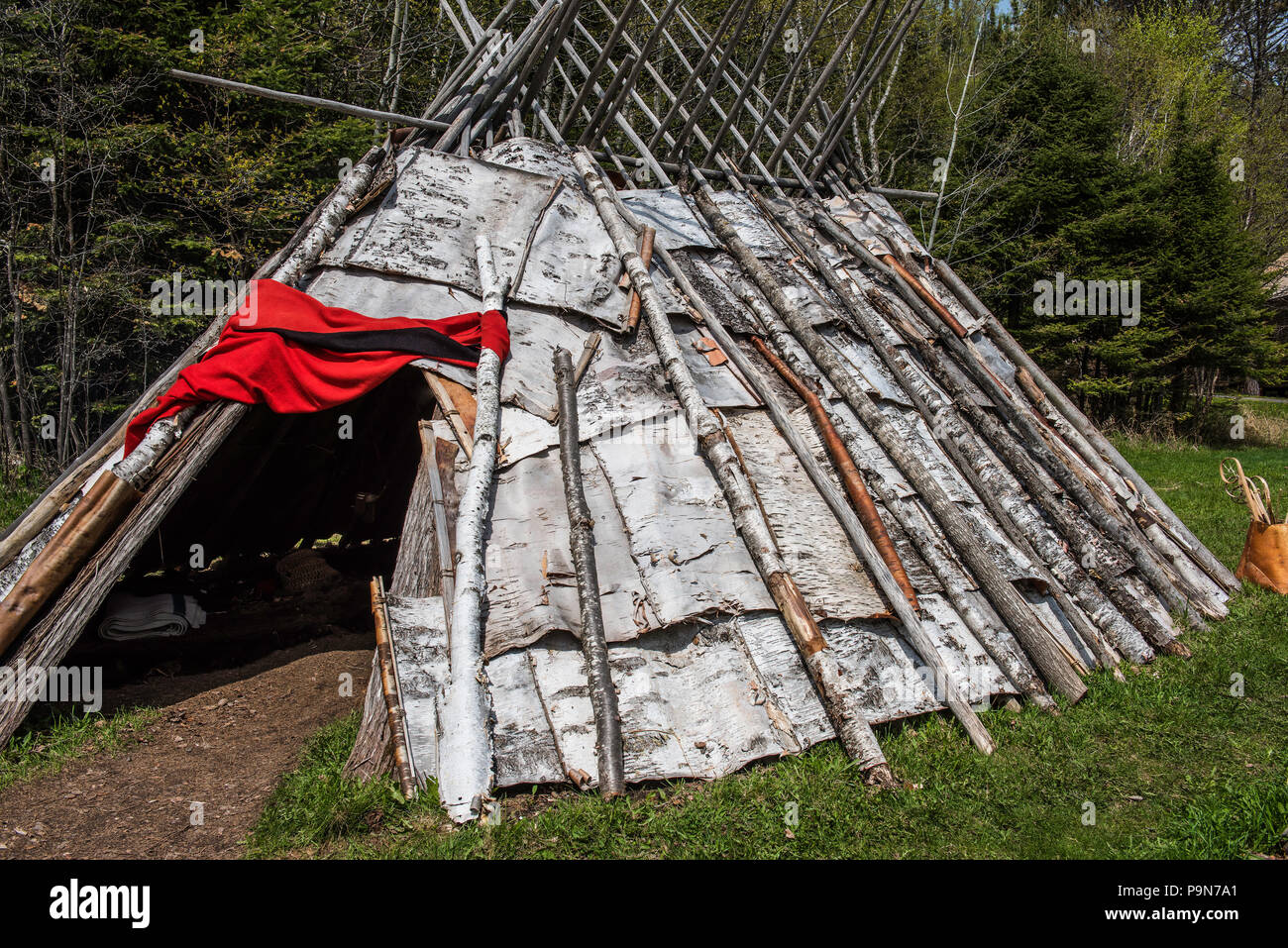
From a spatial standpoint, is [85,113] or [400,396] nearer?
[400,396]

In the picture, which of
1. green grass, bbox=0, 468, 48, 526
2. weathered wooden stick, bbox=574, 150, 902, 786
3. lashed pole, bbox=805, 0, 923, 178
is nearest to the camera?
weathered wooden stick, bbox=574, 150, 902, 786

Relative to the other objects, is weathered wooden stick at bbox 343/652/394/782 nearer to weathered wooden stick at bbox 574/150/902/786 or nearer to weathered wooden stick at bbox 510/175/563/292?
weathered wooden stick at bbox 574/150/902/786

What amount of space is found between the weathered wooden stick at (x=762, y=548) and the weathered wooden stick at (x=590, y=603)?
715mm

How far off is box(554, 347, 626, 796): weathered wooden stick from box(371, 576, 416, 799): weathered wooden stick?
86 centimetres

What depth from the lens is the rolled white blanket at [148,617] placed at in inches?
231

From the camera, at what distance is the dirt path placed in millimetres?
3791

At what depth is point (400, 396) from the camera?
7.32 meters

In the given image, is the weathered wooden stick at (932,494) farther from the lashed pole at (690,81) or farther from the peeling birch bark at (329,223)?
the peeling birch bark at (329,223)
